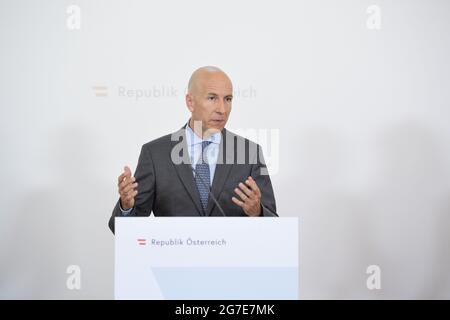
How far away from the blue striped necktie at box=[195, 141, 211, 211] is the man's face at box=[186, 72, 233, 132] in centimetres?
15

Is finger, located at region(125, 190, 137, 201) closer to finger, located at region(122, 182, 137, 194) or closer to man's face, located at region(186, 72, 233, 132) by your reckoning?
finger, located at region(122, 182, 137, 194)

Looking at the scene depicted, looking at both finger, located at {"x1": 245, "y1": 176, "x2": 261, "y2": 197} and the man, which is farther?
the man

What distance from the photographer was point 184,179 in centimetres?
291

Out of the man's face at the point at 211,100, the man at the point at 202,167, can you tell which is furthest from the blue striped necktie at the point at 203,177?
the man's face at the point at 211,100

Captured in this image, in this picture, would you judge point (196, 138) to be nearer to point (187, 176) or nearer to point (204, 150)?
point (204, 150)

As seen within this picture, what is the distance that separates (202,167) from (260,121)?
48cm

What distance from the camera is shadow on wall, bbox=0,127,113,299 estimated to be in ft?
10.2

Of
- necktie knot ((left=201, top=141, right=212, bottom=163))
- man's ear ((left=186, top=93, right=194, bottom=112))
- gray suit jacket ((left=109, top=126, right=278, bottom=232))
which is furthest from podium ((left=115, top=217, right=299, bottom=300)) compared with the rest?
man's ear ((left=186, top=93, right=194, bottom=112))

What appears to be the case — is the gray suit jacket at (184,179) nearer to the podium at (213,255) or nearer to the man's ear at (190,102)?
the man's ear at (190,102)

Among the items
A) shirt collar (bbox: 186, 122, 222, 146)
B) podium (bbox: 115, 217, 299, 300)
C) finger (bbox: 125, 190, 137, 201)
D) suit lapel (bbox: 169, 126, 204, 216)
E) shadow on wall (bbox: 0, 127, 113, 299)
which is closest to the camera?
podium (bbox: 115, 217, 299, 300)

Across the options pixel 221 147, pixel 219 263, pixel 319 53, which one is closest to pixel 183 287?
pixel 219 263

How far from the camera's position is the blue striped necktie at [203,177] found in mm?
2904

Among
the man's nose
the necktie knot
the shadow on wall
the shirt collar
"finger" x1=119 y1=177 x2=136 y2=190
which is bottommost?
the shadow on wall
